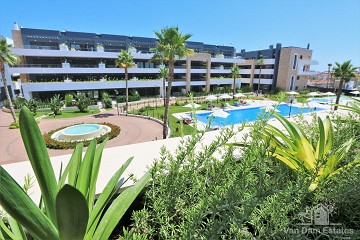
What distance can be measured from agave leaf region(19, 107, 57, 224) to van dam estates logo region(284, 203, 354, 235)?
227 cm

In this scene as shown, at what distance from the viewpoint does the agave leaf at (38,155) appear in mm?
1601

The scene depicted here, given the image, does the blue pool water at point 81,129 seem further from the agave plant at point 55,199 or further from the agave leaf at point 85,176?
the agave leaf at point 85,176

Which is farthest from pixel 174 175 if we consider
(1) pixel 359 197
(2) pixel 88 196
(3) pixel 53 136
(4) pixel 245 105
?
(4) pixel 245 105

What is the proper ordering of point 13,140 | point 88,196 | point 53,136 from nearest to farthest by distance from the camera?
point 88,196 → point 13,140 → point 53,136

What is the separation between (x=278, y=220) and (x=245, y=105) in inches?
1501

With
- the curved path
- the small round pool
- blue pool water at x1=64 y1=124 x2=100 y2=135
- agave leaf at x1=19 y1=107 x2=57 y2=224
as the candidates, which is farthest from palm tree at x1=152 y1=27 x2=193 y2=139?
agave leaf at x1=19 y1=107 x2=57 y2=224

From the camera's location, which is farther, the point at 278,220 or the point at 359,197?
the point at 359,197

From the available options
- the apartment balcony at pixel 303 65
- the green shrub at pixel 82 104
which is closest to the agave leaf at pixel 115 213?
the green shrub at pixel 82 104

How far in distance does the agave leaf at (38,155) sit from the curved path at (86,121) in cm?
1731

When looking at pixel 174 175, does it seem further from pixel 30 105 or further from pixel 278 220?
pixel 30 105

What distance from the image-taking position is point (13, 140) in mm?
19391

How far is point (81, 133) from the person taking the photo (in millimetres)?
21188

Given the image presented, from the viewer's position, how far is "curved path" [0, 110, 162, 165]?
666 inches

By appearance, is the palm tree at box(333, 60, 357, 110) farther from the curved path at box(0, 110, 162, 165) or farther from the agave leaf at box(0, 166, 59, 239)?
the agave leaf at box(0, 166, 59, 239)
